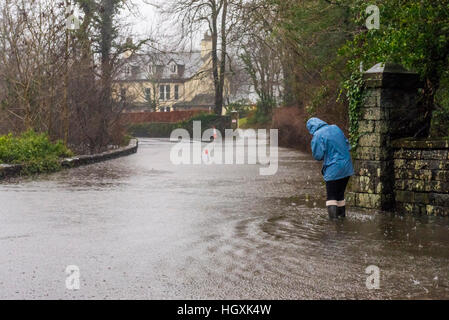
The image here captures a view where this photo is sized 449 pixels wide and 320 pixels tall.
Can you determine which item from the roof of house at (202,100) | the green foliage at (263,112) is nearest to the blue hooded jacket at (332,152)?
the green foliage at (263,112)

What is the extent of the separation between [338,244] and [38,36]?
15.7 meters

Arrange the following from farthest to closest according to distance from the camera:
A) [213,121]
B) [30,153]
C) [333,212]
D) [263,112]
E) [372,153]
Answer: [263,112], [213,121], [30,153], [372,153], [333,212]

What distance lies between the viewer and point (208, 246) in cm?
778

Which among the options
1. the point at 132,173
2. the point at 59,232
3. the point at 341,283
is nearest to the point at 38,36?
the point at 132,173

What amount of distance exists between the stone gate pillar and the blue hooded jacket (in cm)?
94

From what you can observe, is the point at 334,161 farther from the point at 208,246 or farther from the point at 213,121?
the point at 213,121

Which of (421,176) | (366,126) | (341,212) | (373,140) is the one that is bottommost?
(341,212)

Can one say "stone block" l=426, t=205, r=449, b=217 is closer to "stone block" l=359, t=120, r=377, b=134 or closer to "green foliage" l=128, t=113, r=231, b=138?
"stone block" l=359, t=120, r=377, b=134

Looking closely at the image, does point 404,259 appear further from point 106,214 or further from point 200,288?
point 106,214

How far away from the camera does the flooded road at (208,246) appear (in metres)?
5.83

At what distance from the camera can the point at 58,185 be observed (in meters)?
14.6

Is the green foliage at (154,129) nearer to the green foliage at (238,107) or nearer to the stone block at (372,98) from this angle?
the green foliage at (238,107)

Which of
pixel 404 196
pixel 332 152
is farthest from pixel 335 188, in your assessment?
pixel 404 196

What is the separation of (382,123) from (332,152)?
1.28m
